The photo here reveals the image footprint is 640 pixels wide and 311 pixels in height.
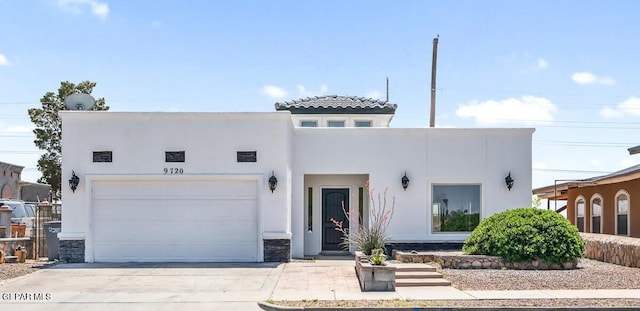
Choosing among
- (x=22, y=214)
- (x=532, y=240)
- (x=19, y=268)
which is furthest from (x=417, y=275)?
(x=22, y=214)

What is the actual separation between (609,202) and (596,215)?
1315 mm

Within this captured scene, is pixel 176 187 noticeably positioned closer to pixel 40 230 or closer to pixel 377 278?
pixel 40 230

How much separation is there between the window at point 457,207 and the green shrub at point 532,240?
2.66m

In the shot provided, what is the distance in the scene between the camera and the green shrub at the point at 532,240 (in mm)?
14539

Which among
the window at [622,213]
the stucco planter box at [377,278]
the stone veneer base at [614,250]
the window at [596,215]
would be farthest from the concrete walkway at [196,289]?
the window at [596,215]

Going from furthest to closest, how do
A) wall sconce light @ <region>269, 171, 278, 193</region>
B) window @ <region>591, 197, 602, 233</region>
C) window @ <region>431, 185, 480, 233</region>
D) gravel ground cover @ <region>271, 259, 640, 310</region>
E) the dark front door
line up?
window @ <region>591, 197, 602, 233</region>
the dark front door
window @ <region>431, 185, 480, 233</region>
wall sconce light @ <region>269, 171, 278, 193</region>
gravel ground cover @ <region>271, 259, 640, 310</region>

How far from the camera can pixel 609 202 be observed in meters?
22.0

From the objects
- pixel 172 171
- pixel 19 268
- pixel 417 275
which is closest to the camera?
pixel 417 275

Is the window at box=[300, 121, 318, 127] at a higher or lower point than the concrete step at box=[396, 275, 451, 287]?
higher

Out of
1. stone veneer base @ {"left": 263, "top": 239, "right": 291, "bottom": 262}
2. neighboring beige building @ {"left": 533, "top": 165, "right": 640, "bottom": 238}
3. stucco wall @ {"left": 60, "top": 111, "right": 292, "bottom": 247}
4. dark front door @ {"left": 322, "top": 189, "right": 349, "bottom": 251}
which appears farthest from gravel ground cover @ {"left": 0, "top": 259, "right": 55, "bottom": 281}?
neighboring beige building @ {"left": 533, "top": 165, "right": 640, "bottom": 238}

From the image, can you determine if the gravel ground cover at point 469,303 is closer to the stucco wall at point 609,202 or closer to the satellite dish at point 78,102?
the satellite dish at point 78,102

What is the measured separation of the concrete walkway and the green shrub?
2.96 m

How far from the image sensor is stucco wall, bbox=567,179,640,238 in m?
19.9

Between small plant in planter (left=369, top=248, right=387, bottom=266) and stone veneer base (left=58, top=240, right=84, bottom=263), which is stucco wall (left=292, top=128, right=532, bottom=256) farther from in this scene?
stone veneer base (left=58, top=240, right=84, bottom=263)
